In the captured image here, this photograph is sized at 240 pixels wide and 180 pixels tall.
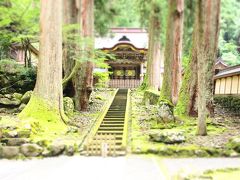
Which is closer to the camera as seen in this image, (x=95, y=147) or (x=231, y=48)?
(x=95, y=147)

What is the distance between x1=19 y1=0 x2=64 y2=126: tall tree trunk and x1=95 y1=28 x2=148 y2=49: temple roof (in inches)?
769

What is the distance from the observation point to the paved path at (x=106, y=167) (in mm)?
6393

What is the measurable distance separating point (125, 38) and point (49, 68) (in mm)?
22859

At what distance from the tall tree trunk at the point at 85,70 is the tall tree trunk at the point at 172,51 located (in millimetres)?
3325

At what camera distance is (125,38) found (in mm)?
32844

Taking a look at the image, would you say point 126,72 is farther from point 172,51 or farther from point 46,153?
point 46,153

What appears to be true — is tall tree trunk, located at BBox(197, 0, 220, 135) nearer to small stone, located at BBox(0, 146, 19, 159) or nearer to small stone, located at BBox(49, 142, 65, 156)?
small stone, located at BBox(49, 142, 65, 156)

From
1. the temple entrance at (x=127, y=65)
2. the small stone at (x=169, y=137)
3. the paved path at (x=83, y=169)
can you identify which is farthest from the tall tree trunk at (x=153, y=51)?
the paved path at (x=83, y=169)

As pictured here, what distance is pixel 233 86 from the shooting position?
60.0 ft

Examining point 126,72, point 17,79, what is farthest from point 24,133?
point 126,72

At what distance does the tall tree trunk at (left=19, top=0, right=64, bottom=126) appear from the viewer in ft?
34.5

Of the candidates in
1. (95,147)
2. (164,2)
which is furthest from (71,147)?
(164,2)

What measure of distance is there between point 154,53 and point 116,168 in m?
14.2

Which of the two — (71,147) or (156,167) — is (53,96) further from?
(156,167)
